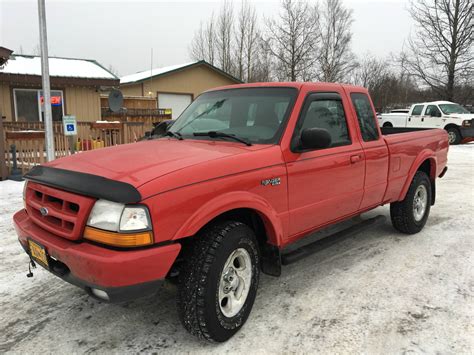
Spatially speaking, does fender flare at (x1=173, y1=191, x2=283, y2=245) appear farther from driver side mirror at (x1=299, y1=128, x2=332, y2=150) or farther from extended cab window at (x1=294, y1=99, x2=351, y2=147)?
extended cab window at (x1=294, y1=99, x2=351, y2=147)

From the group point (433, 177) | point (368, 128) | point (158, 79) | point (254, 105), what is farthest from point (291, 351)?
point (158, 79)

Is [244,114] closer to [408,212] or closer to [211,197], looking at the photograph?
[211,197]

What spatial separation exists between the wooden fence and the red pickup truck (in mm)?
3888

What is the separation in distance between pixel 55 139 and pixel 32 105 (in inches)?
214

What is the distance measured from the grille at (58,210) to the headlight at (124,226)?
0.15 metres

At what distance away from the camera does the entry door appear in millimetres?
20844

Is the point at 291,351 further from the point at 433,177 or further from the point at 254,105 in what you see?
the point at 433,177

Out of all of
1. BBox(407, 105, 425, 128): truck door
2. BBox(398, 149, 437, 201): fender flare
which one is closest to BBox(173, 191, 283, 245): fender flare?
BBox(398, 149, 437, 201): fender flare

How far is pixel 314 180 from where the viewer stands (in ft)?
11.8

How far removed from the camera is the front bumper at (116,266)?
7.75 feet

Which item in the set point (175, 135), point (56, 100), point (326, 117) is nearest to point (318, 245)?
point (326, 117)

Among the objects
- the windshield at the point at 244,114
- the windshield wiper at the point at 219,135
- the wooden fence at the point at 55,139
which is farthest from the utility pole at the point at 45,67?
the windshield wiper at the point at 219,135

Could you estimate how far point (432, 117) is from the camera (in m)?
18.1

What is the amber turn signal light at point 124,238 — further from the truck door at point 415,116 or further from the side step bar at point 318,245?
the truck door at point 415,116
